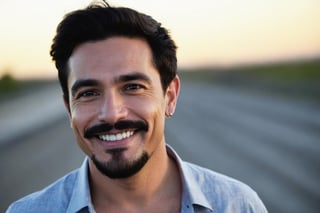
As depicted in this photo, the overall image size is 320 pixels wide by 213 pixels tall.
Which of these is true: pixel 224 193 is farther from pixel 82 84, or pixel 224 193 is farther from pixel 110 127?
pixel 82 84

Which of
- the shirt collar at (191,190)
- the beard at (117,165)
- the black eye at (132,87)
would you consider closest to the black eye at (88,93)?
the black eye at (132,87)

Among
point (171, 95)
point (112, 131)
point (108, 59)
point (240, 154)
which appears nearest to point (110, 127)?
point (112, 131)

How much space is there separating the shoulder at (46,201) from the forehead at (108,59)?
0.53m

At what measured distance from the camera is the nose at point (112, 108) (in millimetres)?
2670

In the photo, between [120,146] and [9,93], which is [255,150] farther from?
[9,93]

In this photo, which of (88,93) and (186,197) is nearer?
(88,93)

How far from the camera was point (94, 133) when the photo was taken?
271 centimetres

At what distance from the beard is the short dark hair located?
0.47 m

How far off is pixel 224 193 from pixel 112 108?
0.70 m

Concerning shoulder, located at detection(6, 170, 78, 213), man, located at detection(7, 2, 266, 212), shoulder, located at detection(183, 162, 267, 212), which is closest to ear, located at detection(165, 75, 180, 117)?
man, located at detection(7, 2, 266, 212)

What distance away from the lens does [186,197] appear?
2.85m

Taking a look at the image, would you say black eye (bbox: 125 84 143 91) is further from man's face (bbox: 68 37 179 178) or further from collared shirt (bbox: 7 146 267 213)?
collared shirt (bbox: 7 146 267 213)

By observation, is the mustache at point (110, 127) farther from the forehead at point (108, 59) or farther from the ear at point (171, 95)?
the ear at point (171, 95)

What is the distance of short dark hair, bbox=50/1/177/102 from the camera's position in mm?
2867
